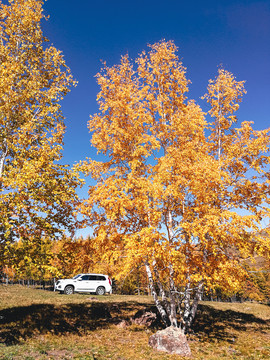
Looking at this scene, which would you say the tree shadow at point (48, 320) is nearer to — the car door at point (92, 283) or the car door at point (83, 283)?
the car door at point (83, 283)

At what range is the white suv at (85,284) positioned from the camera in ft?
68.9

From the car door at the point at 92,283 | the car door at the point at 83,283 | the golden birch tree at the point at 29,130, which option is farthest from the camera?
the car door at the point at 92,283

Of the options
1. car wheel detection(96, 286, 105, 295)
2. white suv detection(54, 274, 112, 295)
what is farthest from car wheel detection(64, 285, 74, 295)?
car wheel detection(96, 286, 105, 295)

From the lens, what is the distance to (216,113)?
1257cm

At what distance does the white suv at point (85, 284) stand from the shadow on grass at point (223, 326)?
33.5 feet

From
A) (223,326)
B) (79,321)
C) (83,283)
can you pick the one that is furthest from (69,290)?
(223,326)

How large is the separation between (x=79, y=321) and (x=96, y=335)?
1784mm

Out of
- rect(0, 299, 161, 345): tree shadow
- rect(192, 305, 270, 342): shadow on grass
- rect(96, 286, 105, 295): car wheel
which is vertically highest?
rect(0, 299, 161, 345): tree shadow

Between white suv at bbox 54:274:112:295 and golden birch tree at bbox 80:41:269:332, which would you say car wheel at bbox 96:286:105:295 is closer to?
white suv at bbox 54:274:112:295

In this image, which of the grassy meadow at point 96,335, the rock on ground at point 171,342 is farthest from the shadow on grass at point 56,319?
the rock on ground at point 171,342

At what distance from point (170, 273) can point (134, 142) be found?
6041mm

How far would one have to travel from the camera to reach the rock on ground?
9.04m

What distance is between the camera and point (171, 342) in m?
9.26

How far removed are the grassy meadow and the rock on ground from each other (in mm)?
300
